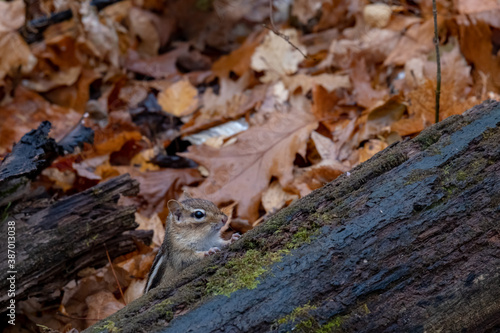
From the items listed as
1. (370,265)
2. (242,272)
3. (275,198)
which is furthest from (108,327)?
(275,198)

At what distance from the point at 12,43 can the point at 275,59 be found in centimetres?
316

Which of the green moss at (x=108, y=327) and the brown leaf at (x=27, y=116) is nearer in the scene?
the green moss at (x=108, y=327)

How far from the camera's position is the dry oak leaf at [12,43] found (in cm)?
604

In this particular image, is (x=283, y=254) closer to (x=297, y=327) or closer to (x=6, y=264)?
(x=297, y=327)

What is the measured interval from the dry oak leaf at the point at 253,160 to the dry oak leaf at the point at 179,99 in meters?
1.35

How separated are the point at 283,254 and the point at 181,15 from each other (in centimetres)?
588

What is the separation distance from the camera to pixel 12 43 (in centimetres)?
608

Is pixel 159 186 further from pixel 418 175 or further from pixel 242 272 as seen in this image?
pixel 418 175

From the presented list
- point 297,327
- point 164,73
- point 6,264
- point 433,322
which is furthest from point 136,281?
point 164,73

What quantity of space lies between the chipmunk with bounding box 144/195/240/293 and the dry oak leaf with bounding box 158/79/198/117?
8.20ft

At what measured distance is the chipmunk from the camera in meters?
3.26

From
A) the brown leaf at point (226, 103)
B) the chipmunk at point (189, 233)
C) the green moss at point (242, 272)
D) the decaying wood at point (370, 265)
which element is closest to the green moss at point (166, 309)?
the decaying wood at point (370, 265)

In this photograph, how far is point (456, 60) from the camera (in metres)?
5.02

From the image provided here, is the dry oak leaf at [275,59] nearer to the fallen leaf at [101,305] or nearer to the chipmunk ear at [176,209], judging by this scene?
the chipmunk ear at [176,209]
